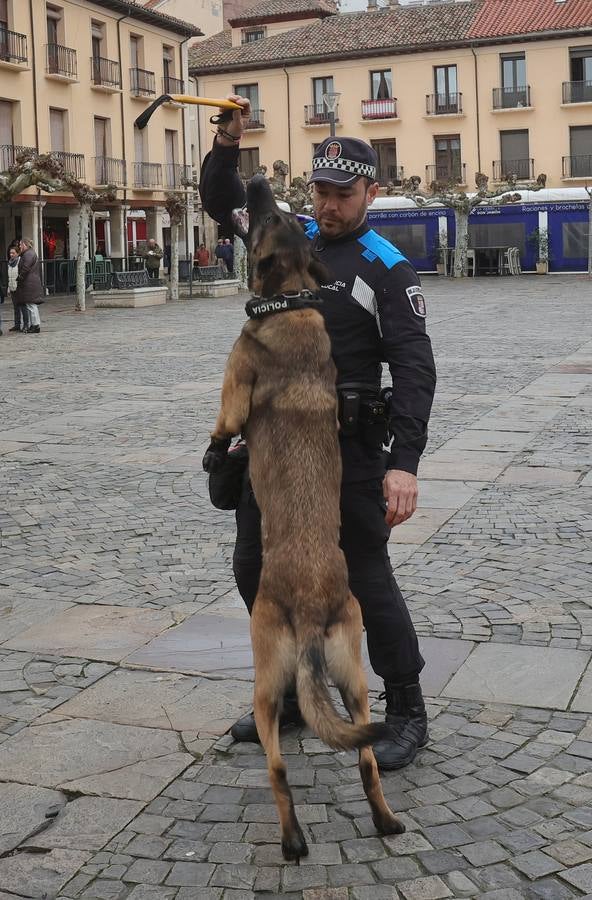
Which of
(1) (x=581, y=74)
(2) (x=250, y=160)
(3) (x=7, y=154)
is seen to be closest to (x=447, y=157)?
(1) (x=581, y=74)

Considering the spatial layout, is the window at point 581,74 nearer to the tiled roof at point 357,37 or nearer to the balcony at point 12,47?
the tiled roof at point 357,37

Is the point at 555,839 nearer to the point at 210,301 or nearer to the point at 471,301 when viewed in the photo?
the point at 471,301

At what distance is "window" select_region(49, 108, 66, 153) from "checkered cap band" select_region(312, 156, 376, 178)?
128 ft

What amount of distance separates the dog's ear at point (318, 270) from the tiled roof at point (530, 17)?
169 ft

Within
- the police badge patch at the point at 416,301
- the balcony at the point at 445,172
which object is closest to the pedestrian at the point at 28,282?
the police badge patch at the point at 416,301

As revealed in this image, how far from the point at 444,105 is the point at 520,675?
168 ft

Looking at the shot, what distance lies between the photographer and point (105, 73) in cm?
4312

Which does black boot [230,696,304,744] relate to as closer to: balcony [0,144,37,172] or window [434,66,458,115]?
balcony [0,144,37,172]

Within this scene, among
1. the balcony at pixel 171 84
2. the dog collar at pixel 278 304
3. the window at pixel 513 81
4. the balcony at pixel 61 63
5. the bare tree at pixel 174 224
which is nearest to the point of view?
the dog collar at pixel 278 304

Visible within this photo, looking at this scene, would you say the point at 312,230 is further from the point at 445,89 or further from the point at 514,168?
the point at 445,89

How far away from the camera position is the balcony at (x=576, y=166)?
5084 centimetres

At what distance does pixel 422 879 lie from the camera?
3.03 meters

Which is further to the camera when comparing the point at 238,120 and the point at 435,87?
the point at 435,87

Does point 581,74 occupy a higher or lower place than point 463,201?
higher
